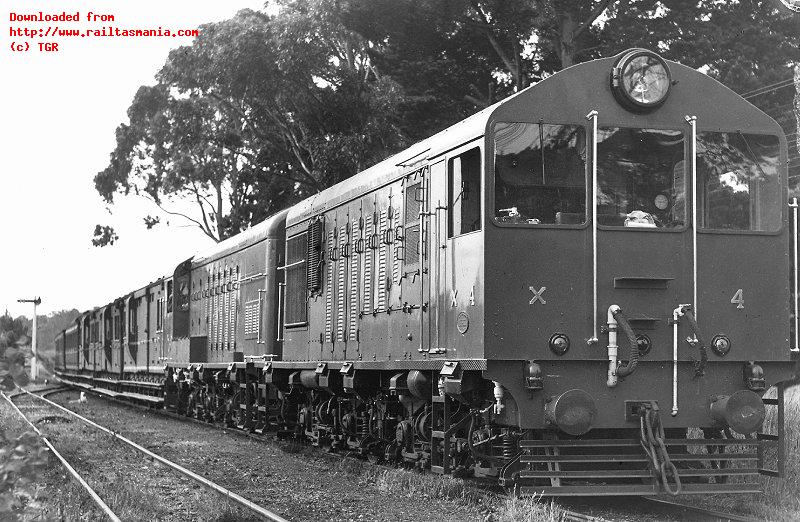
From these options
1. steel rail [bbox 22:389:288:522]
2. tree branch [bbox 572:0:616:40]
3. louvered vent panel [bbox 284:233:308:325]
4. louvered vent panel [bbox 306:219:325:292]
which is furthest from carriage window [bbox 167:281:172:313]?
tree branch [bbox 572:0:616:40]

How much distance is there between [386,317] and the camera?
1162 cm

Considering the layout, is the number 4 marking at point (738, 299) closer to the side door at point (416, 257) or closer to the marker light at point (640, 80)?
the marker light at point (640, 80)

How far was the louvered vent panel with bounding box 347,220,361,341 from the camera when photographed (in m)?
12.8

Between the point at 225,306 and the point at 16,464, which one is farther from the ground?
the point at 225,306

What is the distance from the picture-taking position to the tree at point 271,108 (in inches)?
1054

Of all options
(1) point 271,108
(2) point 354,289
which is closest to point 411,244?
(2) point 354,289

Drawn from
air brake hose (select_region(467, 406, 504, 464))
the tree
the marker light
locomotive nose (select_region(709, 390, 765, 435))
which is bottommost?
air brake hose (select_region(467, 406, 504, 464))

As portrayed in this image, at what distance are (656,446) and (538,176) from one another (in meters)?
2.54

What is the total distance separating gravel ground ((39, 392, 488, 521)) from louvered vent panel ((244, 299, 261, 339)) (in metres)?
1.83

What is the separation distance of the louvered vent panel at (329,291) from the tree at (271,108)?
39.3 feet

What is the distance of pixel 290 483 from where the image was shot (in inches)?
452

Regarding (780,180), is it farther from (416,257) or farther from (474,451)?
(474,451)

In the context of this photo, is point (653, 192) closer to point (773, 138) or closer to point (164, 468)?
point (773, 138)

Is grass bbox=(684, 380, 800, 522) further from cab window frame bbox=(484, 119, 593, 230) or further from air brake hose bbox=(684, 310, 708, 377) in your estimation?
cab window frame bbox=(484, 119, 593, 230)
